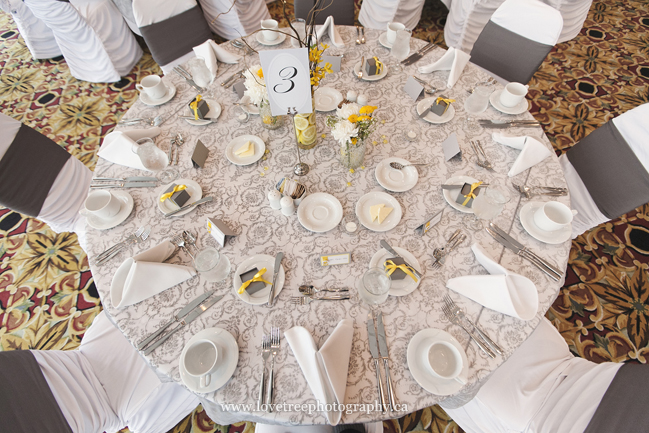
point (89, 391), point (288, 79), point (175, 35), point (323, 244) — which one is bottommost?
point (89, 391)

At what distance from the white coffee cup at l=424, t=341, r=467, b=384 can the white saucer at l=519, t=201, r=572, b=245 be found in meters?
0.60

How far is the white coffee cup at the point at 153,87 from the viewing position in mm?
1691

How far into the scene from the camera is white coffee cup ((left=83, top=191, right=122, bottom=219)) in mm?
1314

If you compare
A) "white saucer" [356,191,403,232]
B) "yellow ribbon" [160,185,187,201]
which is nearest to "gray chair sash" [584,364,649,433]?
"white saucer" [356,191,403,232]

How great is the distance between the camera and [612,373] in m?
1.20

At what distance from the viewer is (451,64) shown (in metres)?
1.85

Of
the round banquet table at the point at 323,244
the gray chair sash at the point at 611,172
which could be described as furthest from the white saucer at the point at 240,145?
the gray chair sash at the point at 611,172

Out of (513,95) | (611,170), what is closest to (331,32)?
(513,95)

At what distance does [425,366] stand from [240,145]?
4.05 feet

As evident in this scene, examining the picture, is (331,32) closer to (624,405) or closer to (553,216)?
(553,216)

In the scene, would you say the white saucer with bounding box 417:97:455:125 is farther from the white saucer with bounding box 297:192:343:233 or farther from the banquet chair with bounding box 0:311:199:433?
the banquet chair with bounding box 0:311:199:433

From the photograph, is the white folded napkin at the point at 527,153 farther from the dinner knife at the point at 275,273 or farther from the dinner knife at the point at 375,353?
the dinner knife at the point at 275,273

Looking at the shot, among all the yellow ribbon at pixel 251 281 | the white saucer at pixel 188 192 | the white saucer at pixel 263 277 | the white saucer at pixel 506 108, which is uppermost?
the white saucer at pixel 506 108

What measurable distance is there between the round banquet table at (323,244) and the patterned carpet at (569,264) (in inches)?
38.3
